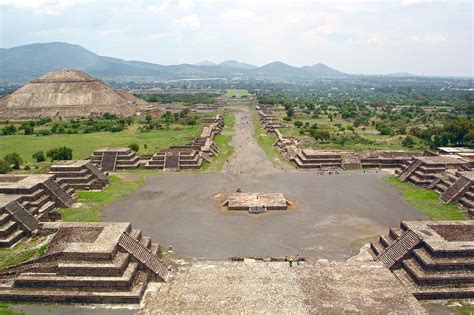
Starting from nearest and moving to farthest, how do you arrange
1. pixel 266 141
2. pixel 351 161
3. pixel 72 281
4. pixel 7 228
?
pixel 72 281 < pixel 7 228 < pixel 351 161 < pixel 266 141

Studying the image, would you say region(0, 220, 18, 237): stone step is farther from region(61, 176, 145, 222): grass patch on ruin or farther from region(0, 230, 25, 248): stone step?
region(61, 176, 145, 222): grass patch on ruin

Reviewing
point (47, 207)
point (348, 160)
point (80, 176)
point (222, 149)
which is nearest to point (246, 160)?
point (222, 149)

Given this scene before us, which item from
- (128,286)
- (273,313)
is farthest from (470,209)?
(128,286)

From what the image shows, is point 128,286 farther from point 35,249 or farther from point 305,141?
point 305,141

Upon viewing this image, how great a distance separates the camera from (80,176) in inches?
1834

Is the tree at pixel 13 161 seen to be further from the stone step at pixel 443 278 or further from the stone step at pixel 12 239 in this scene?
the stone step at pixel 443 278

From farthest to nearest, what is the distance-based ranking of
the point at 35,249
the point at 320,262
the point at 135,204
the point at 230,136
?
the point at 230,136, the point at 135,204, the point at 35,249, the point at 320,262

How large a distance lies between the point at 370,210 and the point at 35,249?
30.0 metres

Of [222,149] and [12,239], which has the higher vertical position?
[222,149]

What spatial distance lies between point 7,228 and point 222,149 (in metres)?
44.5

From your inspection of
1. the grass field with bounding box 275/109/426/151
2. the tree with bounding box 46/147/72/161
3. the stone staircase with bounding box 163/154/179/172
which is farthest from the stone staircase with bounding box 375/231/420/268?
the tree with bounding box 46/147/72/161

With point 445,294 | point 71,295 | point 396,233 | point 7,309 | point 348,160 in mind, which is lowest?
point 7,309

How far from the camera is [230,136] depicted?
8638 cm

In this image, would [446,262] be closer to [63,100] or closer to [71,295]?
[71,295]
